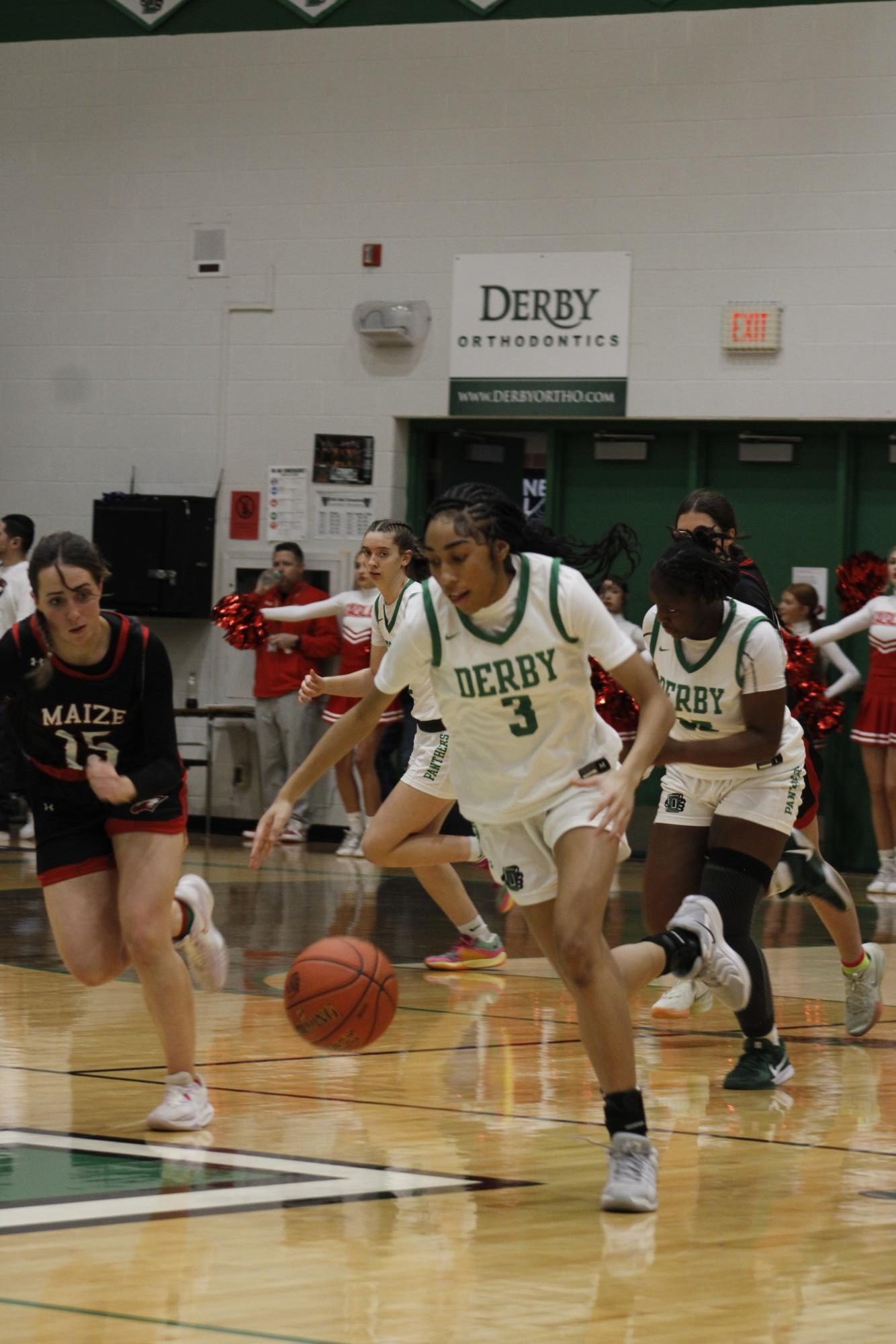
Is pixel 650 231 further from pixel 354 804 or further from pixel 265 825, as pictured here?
pixel 265 825

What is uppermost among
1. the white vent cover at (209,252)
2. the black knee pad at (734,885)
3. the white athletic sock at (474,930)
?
the white vent cover at (209,252)

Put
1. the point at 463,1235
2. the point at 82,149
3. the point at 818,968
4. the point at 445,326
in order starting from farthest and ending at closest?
1. the point at 82,149
2. the point at 445,326
3. the point at 818,968
4. the point at 463,1235

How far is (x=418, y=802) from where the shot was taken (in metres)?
7.96

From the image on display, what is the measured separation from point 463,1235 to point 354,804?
31.5ft

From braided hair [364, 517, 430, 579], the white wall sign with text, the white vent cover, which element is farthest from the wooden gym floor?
the white vent cover

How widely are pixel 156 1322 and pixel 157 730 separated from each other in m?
2.10

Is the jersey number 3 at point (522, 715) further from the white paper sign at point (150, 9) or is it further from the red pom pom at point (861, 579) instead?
the white paper sign at point (150, 9)

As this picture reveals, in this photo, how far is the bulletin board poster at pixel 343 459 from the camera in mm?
14539

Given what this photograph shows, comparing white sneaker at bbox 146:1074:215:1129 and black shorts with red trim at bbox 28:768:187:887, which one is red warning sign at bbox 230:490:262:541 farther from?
white sneaker at bbox 146:1074:215:1129

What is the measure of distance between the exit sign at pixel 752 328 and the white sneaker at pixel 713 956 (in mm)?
8167

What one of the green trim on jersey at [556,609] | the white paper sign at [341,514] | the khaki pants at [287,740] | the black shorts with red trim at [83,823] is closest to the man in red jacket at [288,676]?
the khaki pants at [287,740]

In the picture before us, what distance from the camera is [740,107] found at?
527 inches

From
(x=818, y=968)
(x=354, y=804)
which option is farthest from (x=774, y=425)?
(x=818, y=968)

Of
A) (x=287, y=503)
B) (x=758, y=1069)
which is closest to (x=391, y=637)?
(x=758, y=1069)
